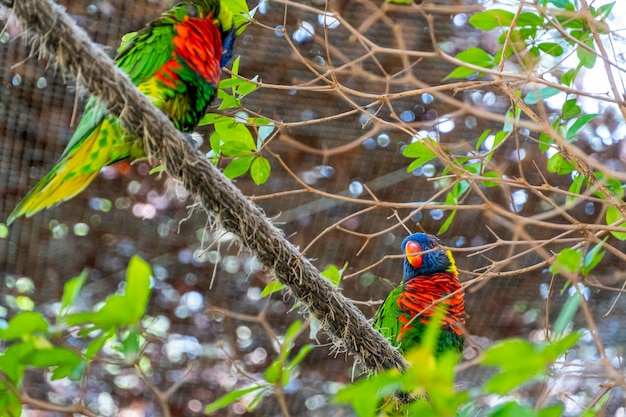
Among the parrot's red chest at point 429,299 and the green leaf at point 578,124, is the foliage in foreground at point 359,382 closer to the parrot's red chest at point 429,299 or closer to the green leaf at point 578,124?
the green leaf at point 578,124

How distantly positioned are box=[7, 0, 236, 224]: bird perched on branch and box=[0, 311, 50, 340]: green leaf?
78cm

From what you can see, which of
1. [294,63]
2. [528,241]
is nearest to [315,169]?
[294,63]

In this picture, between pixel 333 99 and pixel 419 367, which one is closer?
pixel 419 367

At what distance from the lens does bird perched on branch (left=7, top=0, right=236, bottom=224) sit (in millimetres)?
1256

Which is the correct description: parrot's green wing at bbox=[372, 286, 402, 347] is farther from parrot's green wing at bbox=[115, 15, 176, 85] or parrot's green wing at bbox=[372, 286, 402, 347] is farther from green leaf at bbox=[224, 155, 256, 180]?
parrot's green wing at bbox=[115, 15, 176, 85]

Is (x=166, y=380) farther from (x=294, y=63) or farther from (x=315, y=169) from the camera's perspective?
(x=294, y=63)

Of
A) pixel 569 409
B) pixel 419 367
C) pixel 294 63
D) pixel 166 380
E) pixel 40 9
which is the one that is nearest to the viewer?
pixel 419 367

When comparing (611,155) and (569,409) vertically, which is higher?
(611,155)

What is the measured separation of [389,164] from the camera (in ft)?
7.60

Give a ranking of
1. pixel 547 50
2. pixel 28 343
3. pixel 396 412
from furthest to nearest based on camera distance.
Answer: pixel 396 412, pixel 547 50, pixel 28 343


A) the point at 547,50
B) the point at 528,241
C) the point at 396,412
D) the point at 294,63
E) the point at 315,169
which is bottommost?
the point at 315,169

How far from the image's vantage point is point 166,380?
2459mm

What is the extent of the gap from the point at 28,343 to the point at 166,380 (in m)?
2.05

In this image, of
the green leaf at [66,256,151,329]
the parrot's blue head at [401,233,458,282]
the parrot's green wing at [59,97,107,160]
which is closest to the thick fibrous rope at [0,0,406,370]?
the parrot's green wing at [59,97,107,160]
